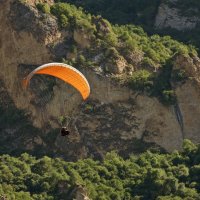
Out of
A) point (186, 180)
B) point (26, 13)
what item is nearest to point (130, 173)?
point (186, 180)

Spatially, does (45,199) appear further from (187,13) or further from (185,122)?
(187,13)

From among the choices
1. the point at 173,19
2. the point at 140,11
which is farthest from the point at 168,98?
the point at 140,11

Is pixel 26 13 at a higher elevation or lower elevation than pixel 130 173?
higher

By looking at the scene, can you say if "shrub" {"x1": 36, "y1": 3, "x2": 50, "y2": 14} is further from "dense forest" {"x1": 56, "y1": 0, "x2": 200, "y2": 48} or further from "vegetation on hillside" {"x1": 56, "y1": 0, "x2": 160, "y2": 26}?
"vegetation on hillside" {"x1": 56, "y1": 0, "x2": 160, "y2": 26}

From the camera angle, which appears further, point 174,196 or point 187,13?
point 187,13

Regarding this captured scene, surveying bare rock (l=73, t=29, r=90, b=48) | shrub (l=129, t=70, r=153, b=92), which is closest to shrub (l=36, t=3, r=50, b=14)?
bare rock (l=73, t=29, r=90, b=48)

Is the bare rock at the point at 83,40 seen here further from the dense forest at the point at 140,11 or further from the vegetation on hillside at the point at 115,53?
the dense forest at the point at 140,11

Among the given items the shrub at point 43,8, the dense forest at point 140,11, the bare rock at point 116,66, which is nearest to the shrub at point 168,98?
the bare rock at point 116,66
